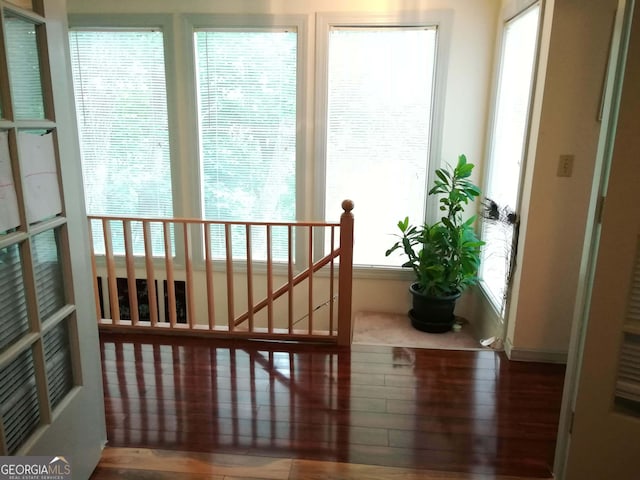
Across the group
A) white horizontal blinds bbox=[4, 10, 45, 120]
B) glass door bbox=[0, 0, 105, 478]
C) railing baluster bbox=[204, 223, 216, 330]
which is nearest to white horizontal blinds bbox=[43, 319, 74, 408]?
glass door bbox=[0, 0, 105, 478]

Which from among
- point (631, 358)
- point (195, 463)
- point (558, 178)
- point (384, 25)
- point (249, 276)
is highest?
point (384, 25)

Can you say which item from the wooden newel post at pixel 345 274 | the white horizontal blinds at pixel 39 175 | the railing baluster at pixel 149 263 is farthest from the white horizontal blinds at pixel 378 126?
the white horizontal blinds at pixel 39 175

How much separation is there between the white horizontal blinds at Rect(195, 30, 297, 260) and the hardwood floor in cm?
135

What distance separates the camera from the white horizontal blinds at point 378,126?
356cm

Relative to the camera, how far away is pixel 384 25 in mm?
3490

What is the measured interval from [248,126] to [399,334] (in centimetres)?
208

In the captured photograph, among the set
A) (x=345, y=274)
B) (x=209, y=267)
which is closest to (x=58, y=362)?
(x=209, y=267)

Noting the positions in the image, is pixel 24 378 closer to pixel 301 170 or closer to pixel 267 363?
pixel 267 363

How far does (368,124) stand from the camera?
3.69 metres

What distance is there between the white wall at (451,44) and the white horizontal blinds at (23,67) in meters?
2.45

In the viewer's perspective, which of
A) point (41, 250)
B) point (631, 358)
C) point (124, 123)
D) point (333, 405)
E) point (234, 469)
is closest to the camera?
point (41, 250)

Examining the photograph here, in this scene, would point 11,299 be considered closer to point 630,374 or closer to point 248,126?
point 630,374

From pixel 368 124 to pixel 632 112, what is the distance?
2.41m

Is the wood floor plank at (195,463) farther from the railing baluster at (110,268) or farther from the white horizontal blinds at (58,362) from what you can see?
the railing baluster at (110,268)
